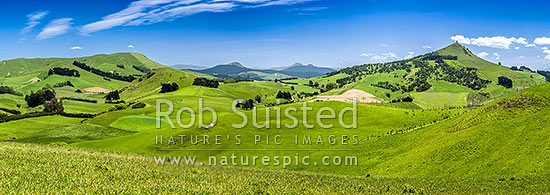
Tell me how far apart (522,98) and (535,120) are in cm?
737

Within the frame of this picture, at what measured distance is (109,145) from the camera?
75.1m

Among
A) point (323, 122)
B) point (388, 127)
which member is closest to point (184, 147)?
point (323, 122)

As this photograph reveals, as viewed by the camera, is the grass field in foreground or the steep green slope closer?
the grass field in foreground

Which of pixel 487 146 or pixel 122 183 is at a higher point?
pixel 122 183

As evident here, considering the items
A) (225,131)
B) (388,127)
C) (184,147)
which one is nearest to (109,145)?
(184,147)

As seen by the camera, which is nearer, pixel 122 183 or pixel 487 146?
pixel 122 183

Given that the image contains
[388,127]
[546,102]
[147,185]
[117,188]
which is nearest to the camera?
[117,188]

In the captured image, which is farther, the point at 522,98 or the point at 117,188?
the point at 522,98

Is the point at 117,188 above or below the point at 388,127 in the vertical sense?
above

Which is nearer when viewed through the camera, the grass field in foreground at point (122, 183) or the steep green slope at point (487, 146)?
the grass field in foreground at point (122, 183)

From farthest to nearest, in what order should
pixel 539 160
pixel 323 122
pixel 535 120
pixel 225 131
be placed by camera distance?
pixel 323 122, pixel 225 131, pixel 535 120, pixel 539 160

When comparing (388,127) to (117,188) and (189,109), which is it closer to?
(117,188)

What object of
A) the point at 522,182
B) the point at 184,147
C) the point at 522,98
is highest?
the point at 522,98

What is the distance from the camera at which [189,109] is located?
169m
